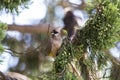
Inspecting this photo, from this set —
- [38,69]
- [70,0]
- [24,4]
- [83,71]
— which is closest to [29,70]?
[38,69]

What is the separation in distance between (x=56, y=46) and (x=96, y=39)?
27cm

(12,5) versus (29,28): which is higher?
(12,5)

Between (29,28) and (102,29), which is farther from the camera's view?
(29,28)

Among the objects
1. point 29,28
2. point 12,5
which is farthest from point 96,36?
point 29,28

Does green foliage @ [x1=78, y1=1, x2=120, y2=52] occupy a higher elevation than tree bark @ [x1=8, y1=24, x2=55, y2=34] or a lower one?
higher

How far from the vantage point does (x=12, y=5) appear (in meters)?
1.91

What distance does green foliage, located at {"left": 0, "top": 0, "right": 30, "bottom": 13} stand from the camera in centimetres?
190

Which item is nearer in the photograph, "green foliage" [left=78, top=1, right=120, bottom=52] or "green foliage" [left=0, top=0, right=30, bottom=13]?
"green foliage" [left=78, top=1, right=120, bottom=52]

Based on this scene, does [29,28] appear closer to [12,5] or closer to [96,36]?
[12,5]

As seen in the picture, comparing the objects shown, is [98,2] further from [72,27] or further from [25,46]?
[25,46]

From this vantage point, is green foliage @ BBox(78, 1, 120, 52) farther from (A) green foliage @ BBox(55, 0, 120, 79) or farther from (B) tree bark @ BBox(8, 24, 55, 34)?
(B) tree bark @ BBox(8, 24, 55, 34)

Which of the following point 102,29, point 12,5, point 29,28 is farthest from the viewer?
point 29,28

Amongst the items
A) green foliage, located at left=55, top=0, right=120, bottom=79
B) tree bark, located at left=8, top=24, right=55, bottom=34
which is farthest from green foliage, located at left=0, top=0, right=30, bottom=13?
tree bark, located at left=8, top=24, right=55, bottom=34

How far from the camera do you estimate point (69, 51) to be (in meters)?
1.56
